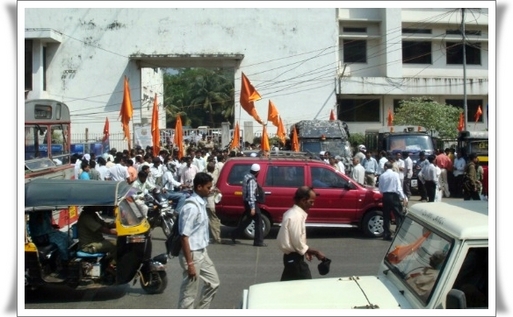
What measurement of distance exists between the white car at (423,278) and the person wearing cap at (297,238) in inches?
42.6

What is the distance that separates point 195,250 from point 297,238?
999 mm

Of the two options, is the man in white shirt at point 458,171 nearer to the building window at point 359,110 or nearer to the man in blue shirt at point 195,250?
the man in blue shirt at point 195,250

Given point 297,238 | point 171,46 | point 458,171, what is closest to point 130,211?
point 297,238

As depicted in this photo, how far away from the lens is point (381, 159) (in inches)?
799

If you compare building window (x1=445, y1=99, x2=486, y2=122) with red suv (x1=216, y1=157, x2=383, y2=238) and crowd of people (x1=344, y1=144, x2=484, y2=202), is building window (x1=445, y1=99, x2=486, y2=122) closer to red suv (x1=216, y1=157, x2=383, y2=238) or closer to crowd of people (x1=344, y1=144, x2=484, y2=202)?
crowd of people (x1=344, y1=144, x2=484, y2=202)

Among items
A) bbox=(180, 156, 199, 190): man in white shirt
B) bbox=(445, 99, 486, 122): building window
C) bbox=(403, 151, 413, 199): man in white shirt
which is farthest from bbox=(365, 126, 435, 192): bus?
bbox=(445, 99, 486, 122): building window

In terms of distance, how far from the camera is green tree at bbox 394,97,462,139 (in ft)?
115

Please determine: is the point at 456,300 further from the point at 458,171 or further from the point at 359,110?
the point at 359,110

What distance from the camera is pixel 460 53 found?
4219 centimetres

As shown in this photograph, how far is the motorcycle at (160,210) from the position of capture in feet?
44.4
